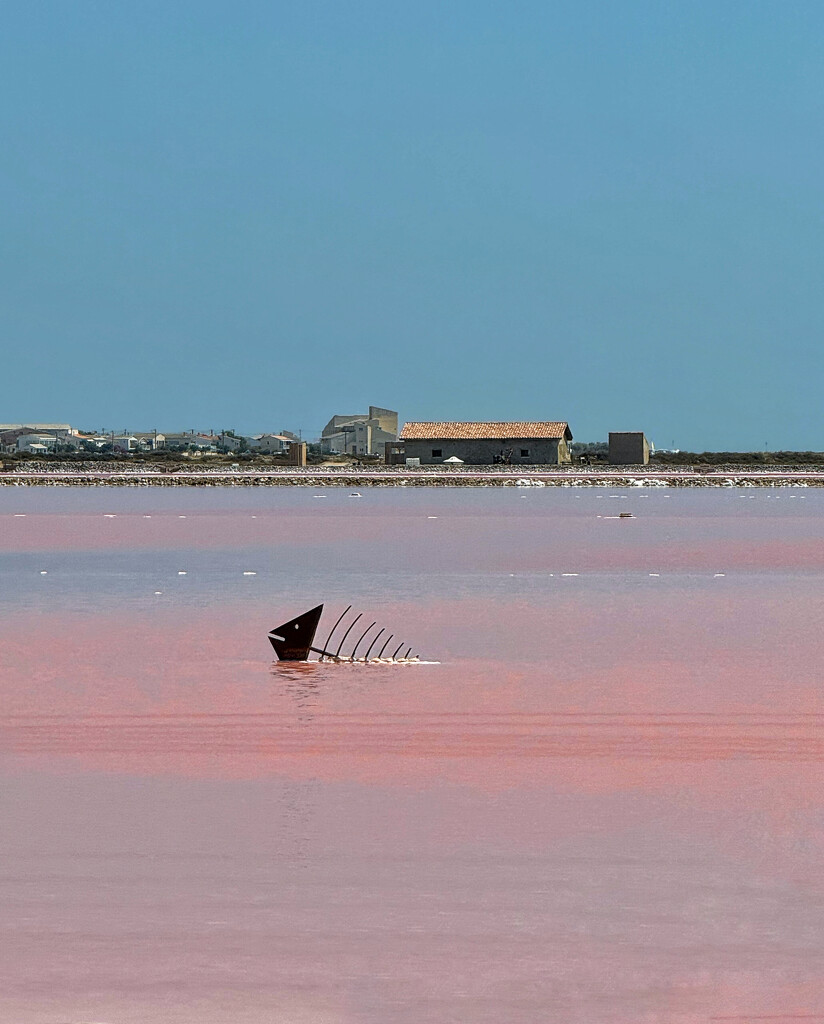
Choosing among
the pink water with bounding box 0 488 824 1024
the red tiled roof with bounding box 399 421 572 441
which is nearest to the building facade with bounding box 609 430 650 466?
the red tiled roof with bounding box 399 421 572 441

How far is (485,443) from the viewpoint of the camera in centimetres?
8619

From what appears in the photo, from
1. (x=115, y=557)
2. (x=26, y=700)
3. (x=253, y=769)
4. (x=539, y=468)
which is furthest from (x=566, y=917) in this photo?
(x=539, y=468)

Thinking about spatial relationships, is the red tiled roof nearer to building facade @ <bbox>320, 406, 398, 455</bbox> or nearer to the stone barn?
the stone barn

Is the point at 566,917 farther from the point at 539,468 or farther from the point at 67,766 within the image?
the point at 539,468

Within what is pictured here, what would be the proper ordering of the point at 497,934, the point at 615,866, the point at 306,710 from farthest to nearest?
the point at 306,710, the point at 615,866, the point at 497,934

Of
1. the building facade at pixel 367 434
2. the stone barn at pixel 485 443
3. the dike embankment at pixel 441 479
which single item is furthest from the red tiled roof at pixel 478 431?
the building facade at pixel 367 434

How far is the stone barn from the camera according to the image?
280 feet

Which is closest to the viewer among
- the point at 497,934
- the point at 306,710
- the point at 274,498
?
the point at 497,934

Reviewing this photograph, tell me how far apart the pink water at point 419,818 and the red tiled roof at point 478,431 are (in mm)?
68359

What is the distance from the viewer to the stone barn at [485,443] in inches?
3359

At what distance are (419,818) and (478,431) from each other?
79.7 meters

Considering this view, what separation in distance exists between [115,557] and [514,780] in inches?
723

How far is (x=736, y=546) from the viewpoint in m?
28.6

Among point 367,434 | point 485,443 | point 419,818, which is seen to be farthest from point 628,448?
point 419,818
